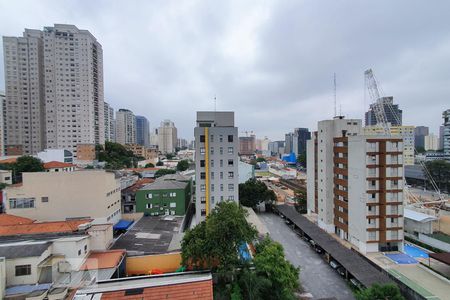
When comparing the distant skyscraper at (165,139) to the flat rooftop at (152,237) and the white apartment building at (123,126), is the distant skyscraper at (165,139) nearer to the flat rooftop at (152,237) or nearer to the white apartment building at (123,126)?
the white apartment building at (123,126)

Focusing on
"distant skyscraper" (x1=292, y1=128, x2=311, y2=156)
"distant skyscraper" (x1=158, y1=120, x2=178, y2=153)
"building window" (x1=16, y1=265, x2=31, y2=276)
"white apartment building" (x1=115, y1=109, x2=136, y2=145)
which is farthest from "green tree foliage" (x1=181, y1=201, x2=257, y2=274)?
"distant skyscraper" (x1=158, y1=120, x2=178, y2=153)

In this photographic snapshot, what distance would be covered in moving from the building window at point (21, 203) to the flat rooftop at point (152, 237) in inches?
361

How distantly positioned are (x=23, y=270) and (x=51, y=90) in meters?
76.1

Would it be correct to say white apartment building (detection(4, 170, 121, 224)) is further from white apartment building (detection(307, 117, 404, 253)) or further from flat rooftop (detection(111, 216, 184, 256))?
white apartment building (detection(307, 117, 404, 253))

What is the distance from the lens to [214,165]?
23.7 meters

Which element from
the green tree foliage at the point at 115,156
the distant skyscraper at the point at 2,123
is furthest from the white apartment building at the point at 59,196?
the distant skyscraper at the point at 2,123

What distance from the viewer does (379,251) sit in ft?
67.3

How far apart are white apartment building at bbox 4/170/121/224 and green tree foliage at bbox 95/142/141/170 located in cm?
4246

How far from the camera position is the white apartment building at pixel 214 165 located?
23.4m

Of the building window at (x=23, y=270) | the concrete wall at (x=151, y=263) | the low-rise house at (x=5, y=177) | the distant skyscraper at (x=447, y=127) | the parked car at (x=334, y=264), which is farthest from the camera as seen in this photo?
the distant skyscraper at (x=447, y=127)

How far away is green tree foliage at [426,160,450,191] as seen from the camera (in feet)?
149

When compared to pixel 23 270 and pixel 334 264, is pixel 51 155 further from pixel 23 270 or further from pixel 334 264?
pixel 334 264

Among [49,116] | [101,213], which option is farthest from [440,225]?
[49,116]

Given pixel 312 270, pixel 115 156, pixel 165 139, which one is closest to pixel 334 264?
pixel 312 270
